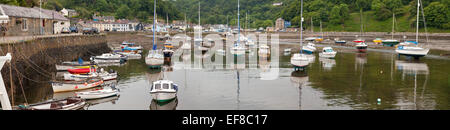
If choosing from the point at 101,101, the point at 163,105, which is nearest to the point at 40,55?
the point at 101,101

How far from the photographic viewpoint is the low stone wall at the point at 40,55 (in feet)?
98.0

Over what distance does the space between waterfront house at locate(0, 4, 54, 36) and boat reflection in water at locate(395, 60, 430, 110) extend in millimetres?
43059

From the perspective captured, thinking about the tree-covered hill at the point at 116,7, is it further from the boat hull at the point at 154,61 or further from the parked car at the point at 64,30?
the boat hull at the point at 154,61

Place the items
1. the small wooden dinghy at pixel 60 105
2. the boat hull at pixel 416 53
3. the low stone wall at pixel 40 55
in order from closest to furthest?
the small wooden dinghy at pixel 60 105, the low stone wall at pixel 40 55, the boat hull at pixel 416 53

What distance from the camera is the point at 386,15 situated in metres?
143

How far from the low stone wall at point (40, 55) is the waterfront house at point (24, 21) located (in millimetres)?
4028

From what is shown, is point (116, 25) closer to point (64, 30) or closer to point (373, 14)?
point (64, 30)

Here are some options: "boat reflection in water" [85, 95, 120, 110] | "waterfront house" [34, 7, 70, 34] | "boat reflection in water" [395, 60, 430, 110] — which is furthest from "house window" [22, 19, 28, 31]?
"boat reflection in water" [395, 60, 430, 110]

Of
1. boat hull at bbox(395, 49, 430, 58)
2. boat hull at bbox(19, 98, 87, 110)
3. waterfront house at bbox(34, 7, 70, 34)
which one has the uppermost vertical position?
waterfront house at bbox(34, 7, 70, 34)

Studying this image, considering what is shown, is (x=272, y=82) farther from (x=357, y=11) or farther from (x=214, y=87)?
(x=357, y=11)

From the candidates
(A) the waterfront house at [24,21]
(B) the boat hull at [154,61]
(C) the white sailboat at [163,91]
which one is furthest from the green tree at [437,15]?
(C) the white sailboat at [163,91]

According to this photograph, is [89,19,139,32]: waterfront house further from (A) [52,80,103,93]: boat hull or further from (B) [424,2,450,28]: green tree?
(B) [424,2,450,28]: green tree

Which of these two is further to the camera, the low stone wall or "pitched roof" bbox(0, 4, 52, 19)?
"pitched roof" bbox(0, 4, 52, 19)

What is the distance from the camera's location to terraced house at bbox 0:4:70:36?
1839 inches
